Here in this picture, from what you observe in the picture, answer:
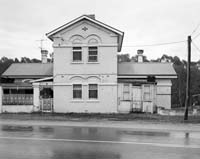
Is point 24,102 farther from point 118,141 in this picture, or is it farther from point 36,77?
point 118,141

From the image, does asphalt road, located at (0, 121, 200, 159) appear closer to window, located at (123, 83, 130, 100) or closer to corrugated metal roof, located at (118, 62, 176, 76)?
window, located at (123, 83, 130, 100)

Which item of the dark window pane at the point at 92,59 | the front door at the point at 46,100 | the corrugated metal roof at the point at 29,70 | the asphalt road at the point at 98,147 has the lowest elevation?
the asphalt road at the point at 98,147

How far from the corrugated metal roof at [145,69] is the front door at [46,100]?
6.86m

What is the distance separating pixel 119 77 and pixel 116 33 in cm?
417

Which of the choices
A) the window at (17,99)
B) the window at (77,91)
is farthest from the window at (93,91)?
the window at (17,99)

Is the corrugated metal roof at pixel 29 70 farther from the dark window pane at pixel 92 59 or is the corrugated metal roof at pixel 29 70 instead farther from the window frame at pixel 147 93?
the window frame at pixel 147 93

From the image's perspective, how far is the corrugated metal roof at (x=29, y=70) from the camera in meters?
24.7

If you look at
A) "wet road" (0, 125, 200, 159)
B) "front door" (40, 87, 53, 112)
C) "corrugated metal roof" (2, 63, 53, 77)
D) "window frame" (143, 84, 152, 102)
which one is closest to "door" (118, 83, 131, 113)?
"window frame" (143, 84, 152, 102)

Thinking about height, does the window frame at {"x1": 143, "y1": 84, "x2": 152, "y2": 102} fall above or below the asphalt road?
above

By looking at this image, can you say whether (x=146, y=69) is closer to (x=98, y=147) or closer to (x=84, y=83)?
(x=84, y=83)

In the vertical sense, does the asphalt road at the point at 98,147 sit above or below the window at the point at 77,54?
below

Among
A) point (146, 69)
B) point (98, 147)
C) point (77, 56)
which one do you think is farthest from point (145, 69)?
point (98, 147)

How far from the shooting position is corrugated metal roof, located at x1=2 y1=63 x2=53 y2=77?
973 inches

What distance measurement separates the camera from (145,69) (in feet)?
A: 80.5
